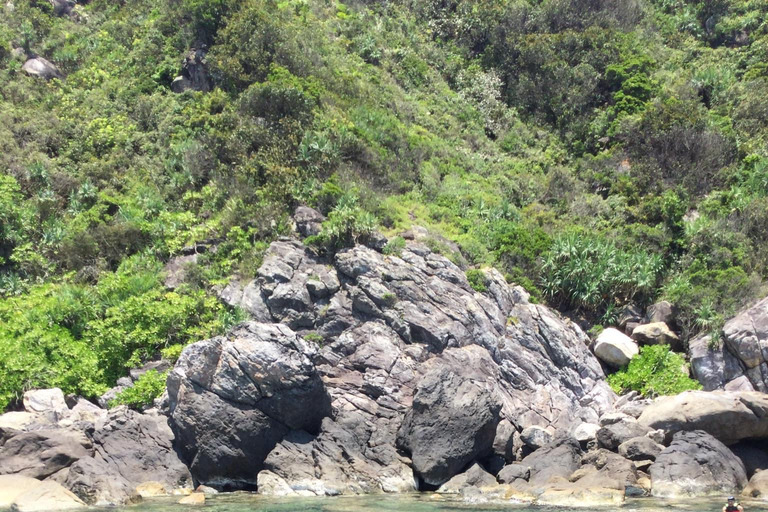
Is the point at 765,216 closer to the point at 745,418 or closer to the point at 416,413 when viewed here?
the point at 745,418

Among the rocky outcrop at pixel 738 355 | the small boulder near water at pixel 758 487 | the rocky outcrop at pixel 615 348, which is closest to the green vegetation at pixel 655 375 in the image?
the rocky outcrop at pixel 615 348

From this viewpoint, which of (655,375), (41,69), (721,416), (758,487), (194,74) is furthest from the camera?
(41,69)

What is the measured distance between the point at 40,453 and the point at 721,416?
19756 millimetres

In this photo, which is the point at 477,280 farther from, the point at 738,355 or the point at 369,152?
the point at 738,355

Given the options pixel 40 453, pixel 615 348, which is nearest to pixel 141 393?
pixel 40 453

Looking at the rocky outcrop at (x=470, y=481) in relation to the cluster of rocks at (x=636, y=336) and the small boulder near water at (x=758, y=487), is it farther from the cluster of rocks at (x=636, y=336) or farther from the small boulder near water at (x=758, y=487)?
the cluster of rocks at (x=636, y=336)

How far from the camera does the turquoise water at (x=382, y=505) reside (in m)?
16.8

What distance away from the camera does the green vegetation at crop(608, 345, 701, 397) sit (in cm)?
2464

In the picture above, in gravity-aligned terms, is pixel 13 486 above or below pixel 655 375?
below

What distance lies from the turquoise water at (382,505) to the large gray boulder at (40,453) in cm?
302

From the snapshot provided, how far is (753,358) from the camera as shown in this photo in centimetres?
2381

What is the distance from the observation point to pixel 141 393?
73.7 ft

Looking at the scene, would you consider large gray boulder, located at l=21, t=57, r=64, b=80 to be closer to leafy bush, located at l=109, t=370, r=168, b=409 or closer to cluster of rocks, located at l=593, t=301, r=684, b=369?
leafy bush, located at l=109, t=370, r=168, b=409

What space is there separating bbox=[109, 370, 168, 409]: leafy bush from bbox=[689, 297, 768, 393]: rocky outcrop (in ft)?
61.8
